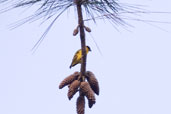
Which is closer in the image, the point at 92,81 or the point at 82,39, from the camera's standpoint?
the point at 82,39

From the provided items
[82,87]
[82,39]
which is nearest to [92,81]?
[82,87]

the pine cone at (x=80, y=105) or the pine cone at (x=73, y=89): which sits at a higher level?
the pine cone at (x=73, y=89)

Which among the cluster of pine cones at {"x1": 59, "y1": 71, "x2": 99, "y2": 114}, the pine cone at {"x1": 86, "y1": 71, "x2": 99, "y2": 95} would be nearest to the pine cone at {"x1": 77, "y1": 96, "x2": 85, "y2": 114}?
the cluster of pine cones at {"x1": 59, "y1": 71, "x2": 99, "y2": 114}

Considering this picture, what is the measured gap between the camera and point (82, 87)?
49.5 inches

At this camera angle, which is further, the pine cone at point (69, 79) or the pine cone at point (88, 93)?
the pine cone at point (69, 79)

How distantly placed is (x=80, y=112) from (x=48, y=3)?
0.65 meters

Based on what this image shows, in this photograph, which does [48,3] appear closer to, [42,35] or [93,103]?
[42,35]

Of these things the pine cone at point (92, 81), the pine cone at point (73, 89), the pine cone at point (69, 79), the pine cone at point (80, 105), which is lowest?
the pine cone at point (80, 105)

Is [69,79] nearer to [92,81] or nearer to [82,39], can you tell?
[92,81]

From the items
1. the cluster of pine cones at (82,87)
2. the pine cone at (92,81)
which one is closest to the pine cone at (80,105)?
the cluster of pine cones at (82,87)

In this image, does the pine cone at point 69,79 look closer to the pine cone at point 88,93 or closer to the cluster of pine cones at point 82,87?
the cluster of pine cones at point 82,87

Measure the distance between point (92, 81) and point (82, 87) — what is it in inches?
3.8

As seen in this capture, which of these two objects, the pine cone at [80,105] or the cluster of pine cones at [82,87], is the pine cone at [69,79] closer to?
the cluster of pine cones at [82,87]

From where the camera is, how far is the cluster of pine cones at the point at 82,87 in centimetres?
124
